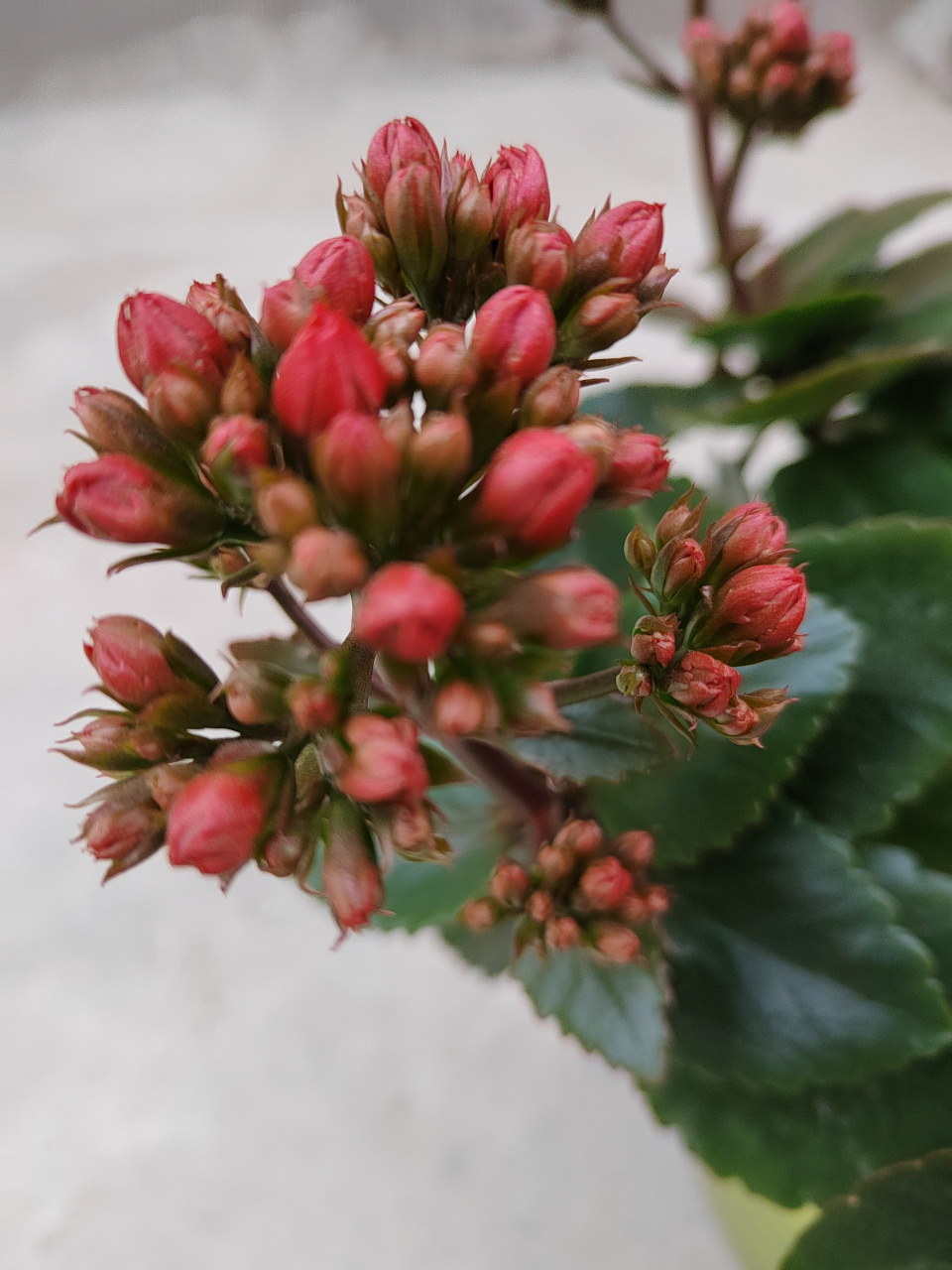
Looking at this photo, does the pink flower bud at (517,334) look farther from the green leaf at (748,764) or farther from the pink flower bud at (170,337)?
the green leaf at (748,764)

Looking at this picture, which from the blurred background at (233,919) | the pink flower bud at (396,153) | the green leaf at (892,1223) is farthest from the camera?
the blurred background at (233,919)

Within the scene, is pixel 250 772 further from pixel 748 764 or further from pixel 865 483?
pixel 865 483

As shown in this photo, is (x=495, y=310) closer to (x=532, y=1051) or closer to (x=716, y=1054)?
(x=716, y=1054)

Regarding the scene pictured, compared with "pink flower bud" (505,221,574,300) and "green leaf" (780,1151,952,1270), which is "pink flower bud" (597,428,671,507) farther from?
"green leaf" (780,1151,952,1270)

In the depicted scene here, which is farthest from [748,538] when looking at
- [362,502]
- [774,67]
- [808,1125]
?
[774,67]

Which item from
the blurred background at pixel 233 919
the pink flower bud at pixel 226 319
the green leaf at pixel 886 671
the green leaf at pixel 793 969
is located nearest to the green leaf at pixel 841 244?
the blurred background at pixel 233 919

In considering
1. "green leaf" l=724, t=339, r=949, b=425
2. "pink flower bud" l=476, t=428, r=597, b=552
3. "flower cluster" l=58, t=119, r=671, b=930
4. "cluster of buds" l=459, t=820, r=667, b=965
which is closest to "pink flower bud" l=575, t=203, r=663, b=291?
"flower cluster" l=58, t=119, r=671, b=930
